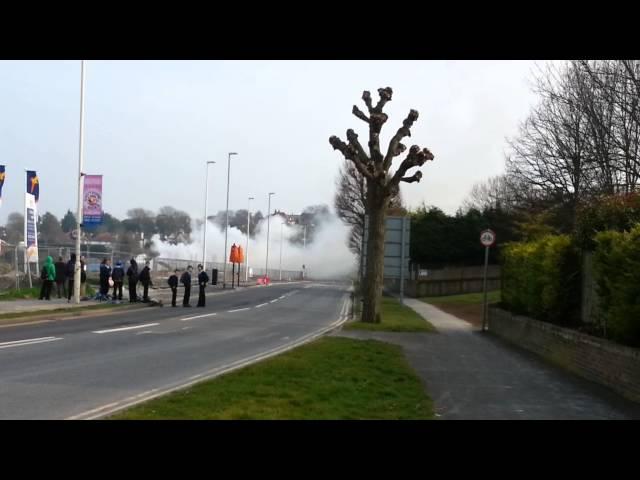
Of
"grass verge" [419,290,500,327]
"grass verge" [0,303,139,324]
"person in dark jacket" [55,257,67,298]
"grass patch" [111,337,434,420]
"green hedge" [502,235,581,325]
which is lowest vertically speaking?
"grass verge" [419,290,500,327]

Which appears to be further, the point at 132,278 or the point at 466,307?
the point at 466,307

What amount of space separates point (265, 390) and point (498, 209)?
47.7 meters

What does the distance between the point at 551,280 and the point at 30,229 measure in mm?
21443

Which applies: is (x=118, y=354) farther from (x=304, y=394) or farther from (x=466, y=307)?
(x=466, y=307)

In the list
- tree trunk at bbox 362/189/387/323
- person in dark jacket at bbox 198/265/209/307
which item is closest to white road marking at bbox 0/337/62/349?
tree trunk at bbox 362/189/387/323

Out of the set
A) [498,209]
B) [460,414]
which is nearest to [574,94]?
[460,414]

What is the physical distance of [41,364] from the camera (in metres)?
12.5

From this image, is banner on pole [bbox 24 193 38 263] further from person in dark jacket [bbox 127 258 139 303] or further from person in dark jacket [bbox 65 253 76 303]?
person in dark jacket [bbox 127 258 139 303]

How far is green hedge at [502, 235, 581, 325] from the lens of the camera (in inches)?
622

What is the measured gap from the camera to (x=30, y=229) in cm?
2998

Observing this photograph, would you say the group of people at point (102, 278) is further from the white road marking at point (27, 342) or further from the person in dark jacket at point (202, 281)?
the white road marking at point (27, 342)

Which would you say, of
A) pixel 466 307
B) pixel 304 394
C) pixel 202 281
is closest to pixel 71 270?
pixel 202 281

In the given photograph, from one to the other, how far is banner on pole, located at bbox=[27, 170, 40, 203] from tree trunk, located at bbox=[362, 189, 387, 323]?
14834mm

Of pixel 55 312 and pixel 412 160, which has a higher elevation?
pixel 412 160
